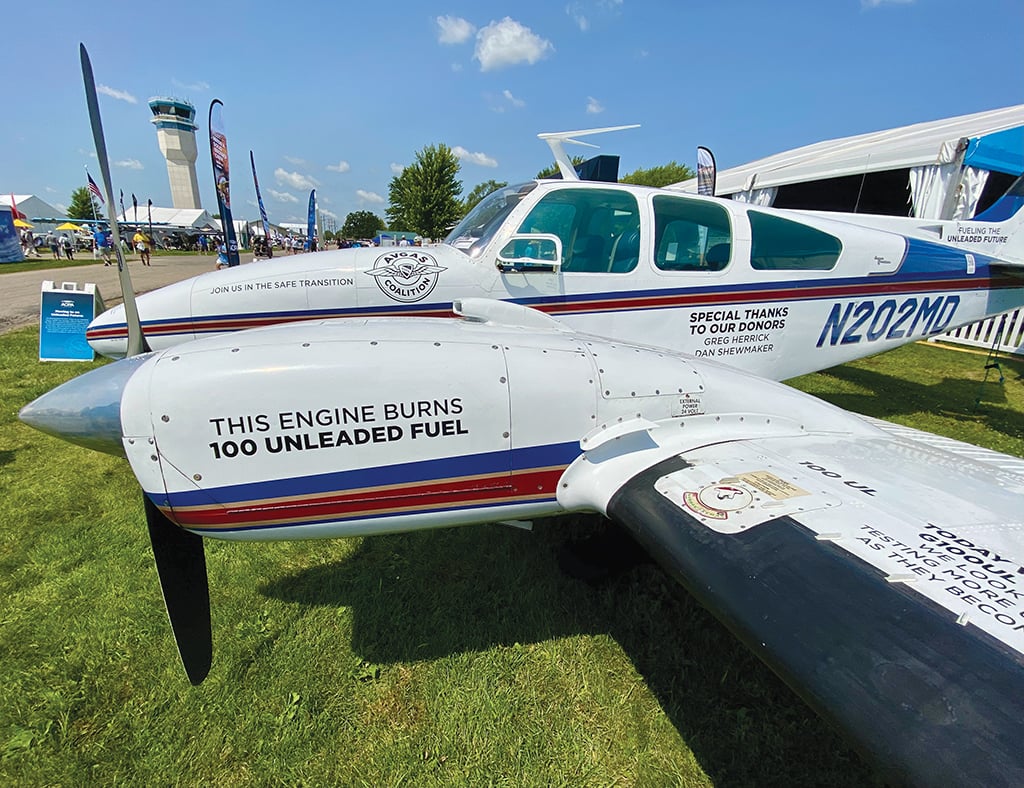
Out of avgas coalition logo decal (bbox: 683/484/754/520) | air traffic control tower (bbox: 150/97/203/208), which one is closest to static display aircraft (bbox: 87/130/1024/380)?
avgas coalition logo decal (bbox: 683/484/754/520)

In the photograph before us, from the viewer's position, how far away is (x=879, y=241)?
13.1ft

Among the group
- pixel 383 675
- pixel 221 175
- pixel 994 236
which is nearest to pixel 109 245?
pixel 221 175

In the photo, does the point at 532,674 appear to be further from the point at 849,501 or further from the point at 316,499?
the point at 849,501

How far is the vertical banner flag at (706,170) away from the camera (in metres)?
9.47

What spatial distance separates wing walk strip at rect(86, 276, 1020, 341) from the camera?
10.4 ft

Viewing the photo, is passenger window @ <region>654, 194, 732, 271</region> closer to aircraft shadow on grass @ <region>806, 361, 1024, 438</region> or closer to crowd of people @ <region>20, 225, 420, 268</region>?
aircraft shadow on grass @ <region>806, 361, 1024, 438</region>

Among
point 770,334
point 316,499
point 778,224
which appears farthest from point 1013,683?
point 778,224

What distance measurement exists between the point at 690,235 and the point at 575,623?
291cm

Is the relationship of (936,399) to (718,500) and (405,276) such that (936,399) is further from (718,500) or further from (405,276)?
(405,276)

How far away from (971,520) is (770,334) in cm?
259

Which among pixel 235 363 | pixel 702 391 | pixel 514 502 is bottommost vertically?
pixel 514 502

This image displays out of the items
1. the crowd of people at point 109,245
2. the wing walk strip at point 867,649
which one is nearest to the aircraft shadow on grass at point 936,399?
the wing walk strip at point 867,649

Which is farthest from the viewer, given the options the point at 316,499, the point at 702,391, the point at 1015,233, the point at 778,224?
the point at 1015,233

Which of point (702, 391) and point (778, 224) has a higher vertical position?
point (778, 224)
